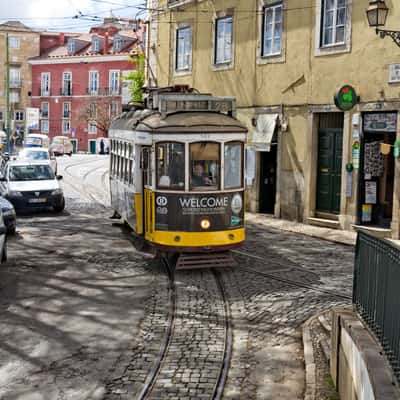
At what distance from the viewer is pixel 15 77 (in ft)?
261

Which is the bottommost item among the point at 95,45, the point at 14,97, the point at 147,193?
the point at 147,193

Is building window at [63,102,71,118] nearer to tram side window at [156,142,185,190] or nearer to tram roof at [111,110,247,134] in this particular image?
tram roof at [111,110,247,134]

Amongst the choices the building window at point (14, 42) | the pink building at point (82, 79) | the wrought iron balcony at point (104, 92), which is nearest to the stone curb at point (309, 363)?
the pink building at point (82, 79)

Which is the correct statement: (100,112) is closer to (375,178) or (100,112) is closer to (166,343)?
(375,178)

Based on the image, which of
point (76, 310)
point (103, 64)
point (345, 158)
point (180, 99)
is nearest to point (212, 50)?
point (345, 158)

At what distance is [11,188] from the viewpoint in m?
21.8

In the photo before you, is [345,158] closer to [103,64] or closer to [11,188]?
[11,188]

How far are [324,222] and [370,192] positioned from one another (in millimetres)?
1579

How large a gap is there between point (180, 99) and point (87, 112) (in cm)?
5862

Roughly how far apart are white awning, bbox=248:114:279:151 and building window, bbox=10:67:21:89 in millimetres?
61272

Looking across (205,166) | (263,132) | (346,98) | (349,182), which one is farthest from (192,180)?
(263,132)

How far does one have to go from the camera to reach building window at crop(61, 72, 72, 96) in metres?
72.0

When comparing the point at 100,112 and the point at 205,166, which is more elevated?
the point at 100,112

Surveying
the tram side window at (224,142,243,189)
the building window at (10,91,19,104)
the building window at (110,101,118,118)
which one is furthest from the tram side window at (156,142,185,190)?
the building window at (10,91,19,104)
